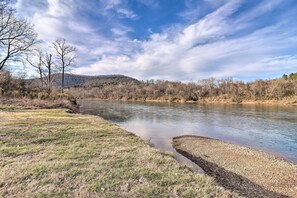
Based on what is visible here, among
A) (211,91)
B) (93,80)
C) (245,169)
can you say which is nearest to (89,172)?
(245,169)

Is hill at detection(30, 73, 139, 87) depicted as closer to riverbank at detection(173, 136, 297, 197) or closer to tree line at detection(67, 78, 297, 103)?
tree line at detection(67, 78, 297, 103)

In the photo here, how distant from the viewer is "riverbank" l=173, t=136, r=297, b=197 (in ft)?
23.7

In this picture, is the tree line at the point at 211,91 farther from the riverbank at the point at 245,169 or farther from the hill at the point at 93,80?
the riverbank at the point at 245,169

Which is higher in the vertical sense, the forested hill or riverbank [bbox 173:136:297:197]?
the forested hill

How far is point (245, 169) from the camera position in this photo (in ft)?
30.3

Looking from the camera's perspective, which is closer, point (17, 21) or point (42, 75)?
point (17, 21)

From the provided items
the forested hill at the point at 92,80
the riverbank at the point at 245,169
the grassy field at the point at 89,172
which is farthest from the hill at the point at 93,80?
the grassy field at the point at 89,172

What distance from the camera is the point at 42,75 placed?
3641cm

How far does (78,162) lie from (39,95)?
22.9 meters

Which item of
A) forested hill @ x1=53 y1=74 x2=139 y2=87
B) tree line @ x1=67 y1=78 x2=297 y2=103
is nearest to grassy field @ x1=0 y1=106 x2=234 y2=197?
tree line @ x1=67 y1=78 x2=297 y2=103

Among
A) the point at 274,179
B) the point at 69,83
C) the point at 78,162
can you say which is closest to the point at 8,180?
the point at 78,162

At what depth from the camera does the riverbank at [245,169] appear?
7216 millimetres

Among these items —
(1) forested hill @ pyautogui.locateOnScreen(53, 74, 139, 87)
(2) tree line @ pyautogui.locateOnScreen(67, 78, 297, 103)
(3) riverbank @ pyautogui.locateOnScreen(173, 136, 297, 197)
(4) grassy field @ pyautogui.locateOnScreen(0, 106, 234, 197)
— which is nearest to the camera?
(4) grassy field @ pyautogui.locateOnScreen(0, 106, 234, 197)

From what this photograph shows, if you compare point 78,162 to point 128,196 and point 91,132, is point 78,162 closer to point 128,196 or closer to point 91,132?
point 128,196
